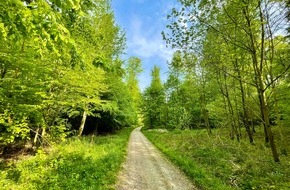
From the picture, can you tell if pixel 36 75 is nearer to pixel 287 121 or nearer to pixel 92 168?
pixel 92 168

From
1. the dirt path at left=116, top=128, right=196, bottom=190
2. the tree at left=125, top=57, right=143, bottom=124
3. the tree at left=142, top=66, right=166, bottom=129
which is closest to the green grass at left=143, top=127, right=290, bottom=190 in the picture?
the dirt path at left=116, top=128, right=196, bottom=190

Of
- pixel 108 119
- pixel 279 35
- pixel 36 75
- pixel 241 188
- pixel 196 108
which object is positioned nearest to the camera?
pixel 241 188

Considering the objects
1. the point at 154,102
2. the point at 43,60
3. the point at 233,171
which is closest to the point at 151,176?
the point at 233,171

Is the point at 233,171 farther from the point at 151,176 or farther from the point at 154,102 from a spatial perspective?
the point at 154,102

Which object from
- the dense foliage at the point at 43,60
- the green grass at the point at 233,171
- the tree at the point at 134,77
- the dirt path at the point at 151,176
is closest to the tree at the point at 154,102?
the tree at the point at 134,77

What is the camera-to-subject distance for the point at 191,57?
51.8 ft

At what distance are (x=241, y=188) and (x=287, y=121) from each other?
534 inches

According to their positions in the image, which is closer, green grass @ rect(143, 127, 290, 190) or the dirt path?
green grass @ rect(143, 127, 290, 190)

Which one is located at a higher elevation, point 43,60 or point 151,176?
point 43,60

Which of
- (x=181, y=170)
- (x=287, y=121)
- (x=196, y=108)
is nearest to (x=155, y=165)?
(x=181, y=170)

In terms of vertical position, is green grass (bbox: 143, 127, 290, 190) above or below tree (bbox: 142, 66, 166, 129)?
below

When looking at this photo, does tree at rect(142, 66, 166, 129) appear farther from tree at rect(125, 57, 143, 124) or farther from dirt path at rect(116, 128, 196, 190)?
dirt path at rect(116, 128, 196, 190)

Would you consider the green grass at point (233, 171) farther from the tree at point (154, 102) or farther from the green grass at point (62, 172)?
the tree at point (154, 102)

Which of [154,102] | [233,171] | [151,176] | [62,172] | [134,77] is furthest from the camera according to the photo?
[134,77]
